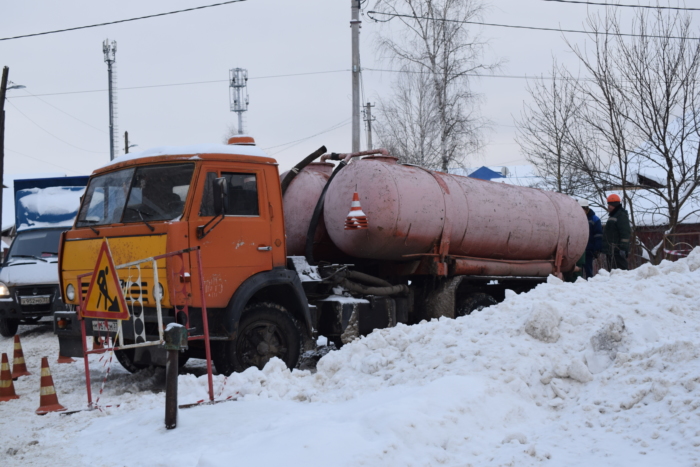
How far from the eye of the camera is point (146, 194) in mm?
7219

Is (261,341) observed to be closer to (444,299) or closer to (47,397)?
(47,397)

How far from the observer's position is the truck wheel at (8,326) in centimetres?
1332

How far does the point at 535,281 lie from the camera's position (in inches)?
450

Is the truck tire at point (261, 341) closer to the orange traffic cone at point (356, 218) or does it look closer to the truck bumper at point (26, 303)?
the orange traffic cone at point (356, 218)

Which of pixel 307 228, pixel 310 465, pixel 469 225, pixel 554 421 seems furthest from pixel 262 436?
pixel 469 225

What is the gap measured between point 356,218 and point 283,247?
1.22m

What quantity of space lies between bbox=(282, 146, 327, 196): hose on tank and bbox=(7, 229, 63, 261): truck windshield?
661 centimetres

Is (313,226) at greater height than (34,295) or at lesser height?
greater

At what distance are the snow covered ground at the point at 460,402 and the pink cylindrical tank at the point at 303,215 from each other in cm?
247

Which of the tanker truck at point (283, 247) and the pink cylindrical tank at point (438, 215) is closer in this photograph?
the tanker truck at point (283, 247)

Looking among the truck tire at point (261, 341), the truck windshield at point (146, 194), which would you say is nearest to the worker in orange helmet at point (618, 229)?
the truck tire at point (261, 341)

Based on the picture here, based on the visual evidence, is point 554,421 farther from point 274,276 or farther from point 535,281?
point 535,281

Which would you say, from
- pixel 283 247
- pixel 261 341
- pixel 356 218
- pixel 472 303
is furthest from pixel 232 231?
pixel 472 303

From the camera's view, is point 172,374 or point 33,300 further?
point 33,300
